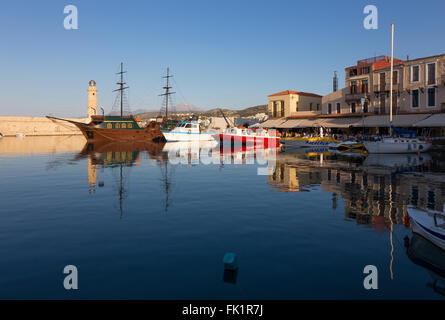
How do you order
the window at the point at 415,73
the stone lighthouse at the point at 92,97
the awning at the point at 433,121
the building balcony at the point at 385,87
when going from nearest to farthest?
the awning at the point at 433,121
the window at the point at 415,73
the building balcony at the point at 385,87
the stone lighthouse at the point at 92,97

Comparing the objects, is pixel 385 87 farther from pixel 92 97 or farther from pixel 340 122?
pixel 92 97

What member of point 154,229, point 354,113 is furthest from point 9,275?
point 354,113

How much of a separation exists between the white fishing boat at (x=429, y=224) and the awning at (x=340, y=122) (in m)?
42.0

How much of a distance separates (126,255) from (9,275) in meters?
2.59

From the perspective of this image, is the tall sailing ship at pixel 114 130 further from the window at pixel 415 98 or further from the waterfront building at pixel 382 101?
the window at pixel 415 98

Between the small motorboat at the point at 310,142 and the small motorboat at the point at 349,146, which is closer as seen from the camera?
the small motorboat at the point at 349,146

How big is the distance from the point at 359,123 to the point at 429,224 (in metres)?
42.7

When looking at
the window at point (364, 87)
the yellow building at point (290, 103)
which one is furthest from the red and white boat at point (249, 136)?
the window at point (364, 87)

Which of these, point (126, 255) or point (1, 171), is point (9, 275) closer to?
point (126, 255)

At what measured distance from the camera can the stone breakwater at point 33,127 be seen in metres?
108

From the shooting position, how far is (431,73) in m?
41.6

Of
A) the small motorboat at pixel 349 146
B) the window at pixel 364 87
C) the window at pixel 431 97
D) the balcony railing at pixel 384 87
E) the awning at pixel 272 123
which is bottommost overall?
the small motorboat at pixel 349 146
